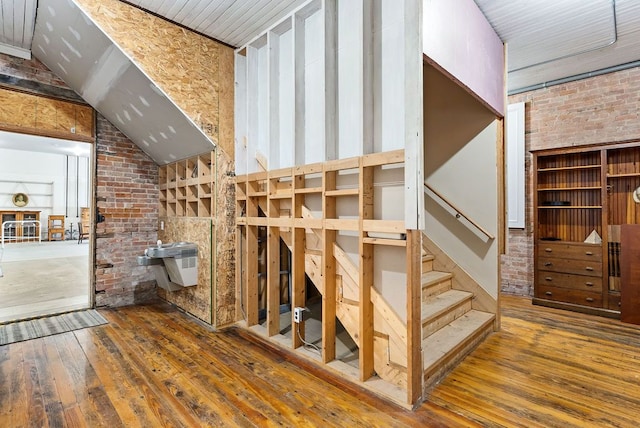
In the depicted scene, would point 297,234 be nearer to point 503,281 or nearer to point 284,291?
point 284,291

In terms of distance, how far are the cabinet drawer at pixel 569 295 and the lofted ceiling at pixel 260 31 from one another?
9.93ft

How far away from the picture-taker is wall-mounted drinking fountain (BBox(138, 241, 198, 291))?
3766mm

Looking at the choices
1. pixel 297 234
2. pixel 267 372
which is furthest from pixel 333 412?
pixel 297 234

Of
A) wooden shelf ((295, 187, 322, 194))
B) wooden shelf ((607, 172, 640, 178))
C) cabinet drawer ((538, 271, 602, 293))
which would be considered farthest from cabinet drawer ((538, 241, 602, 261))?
wooden shelf ((295, 187, 322, 194))

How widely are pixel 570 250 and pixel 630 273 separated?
25.3 inches

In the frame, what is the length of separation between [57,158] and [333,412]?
16.4 m

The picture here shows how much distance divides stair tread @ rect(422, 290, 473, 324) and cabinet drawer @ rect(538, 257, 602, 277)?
5.31 feet

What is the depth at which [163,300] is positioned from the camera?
16.2ft

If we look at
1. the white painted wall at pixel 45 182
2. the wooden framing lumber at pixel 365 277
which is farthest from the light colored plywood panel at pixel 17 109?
the white painted wall at pixel 45 182

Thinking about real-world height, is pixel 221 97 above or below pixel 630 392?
above

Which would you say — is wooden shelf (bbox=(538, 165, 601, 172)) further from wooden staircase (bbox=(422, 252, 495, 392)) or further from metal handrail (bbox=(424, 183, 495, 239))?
wooden staircase (bbox=(422, 252, 495, 392))

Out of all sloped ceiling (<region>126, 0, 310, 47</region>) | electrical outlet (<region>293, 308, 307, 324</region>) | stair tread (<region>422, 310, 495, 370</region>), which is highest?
sloped ceiling (<region>126, 0, 310, 47</region>)

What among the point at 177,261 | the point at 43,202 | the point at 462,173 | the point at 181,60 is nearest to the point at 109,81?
the point at 181,60

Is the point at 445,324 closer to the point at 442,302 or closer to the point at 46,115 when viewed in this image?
the point at 442,302
